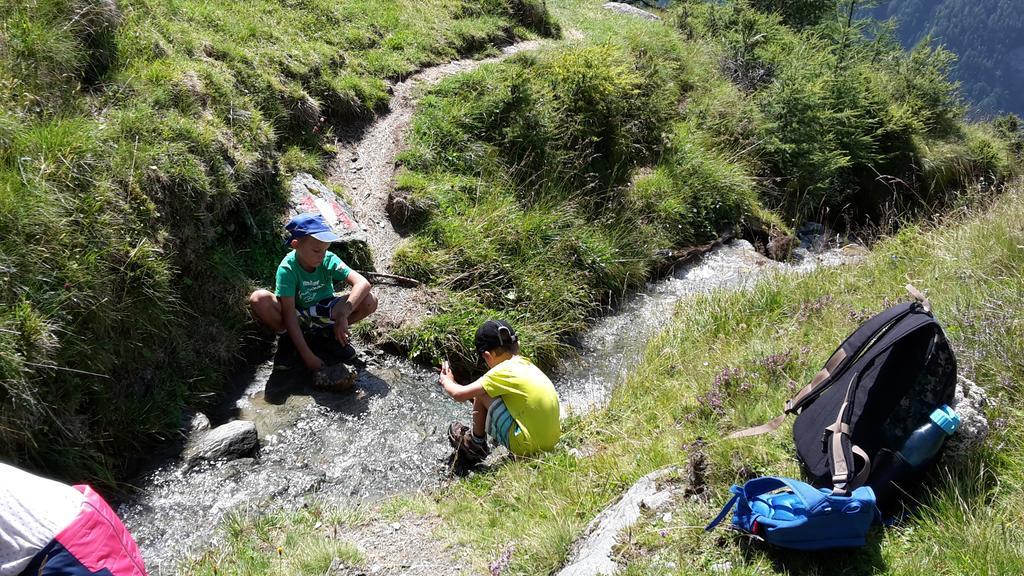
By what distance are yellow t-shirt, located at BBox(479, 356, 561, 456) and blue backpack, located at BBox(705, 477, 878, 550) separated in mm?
2034

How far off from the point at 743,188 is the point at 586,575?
32.0 ft

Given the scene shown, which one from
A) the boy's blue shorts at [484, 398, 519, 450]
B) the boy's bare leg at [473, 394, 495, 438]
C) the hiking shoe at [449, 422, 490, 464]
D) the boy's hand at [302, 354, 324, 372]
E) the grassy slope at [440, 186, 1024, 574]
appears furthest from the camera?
the boy's hand at [302, 354, 324, 372]

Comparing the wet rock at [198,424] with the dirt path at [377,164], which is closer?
the wet rock at [198,424]

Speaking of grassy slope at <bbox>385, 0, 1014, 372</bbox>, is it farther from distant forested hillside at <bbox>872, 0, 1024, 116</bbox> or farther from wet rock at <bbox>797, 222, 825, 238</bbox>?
distant forested hillside at <bbox>872, 0, 1024, 116</bbox>

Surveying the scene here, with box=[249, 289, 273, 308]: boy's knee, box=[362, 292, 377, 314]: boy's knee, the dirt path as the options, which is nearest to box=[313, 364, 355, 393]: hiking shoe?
box=[362, 292, 377, 314]: boy's knee

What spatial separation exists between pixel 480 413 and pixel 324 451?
1.41 m

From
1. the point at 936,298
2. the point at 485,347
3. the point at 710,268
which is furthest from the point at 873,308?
the point at 710,268

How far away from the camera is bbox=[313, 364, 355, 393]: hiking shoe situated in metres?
5.95

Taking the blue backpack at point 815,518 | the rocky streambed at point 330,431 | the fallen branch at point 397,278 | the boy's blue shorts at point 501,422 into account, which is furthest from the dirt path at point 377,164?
the blue backpack at point 815,518

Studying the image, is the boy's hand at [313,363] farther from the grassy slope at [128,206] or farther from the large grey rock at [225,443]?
the large grey rock at [225,443]

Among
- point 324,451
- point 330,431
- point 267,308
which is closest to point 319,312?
point 267,308

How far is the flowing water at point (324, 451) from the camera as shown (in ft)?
14.8

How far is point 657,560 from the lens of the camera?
3.09m

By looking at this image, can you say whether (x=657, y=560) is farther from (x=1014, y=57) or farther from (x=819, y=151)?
(x=1014, y=57)
